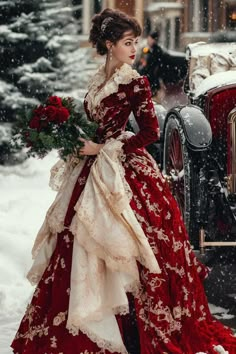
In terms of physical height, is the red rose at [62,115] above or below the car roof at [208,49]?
below

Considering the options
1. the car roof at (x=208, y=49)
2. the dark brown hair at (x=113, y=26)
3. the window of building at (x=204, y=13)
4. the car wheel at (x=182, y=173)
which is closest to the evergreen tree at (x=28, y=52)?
the car roof at (x=208, y=49)

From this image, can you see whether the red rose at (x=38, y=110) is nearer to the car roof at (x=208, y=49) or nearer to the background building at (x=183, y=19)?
the car roof at (x=208, y=49)

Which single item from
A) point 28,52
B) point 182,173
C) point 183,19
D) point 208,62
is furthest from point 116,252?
point 183,19

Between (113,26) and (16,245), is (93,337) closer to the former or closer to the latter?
(113,26)

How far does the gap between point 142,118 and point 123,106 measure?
0.13 meters

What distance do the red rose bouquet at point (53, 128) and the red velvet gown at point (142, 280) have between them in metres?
0.16

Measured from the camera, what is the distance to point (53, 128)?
172 inches

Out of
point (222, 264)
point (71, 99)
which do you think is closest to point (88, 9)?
point (222, 264)

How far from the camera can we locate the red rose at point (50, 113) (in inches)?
171

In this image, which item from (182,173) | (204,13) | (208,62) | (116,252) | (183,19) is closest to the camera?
(116,252)

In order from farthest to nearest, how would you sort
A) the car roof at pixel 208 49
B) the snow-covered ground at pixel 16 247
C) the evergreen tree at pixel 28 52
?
the evergreen tree at pixel 28 52 → the car roof at pixel 208 49 → the snow-covered ground at pixel 16 247

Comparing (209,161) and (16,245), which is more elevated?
(209,161)

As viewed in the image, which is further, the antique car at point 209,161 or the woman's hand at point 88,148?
the antique car at point 209,161

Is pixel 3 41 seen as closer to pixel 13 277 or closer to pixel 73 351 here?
pixel 13 277
